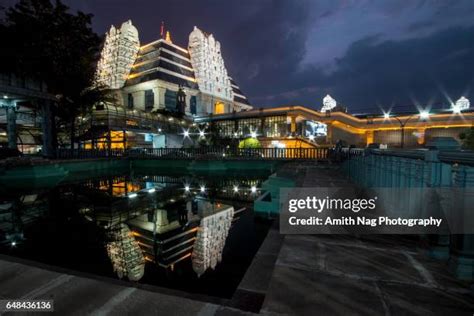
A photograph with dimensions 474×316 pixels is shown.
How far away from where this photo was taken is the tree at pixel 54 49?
18.3 metres

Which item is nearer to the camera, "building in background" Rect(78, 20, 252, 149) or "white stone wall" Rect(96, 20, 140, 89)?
"building in background" Rect(78, 20, 252, 149)

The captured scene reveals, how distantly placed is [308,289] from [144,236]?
5168 millimetres

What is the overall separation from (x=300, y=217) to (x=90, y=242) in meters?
5.22

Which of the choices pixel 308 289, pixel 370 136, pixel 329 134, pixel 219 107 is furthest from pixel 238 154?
pixel 219 107

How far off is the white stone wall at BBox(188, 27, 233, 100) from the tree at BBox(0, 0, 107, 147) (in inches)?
1725

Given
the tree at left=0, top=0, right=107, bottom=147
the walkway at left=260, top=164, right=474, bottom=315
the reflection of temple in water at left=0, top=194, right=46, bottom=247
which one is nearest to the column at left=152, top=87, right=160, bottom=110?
the tree at left=0, top=0, right=107, bottom=147

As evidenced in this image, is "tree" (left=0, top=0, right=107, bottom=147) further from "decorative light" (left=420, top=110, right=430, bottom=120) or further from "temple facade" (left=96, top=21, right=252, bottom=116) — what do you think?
"decorative light" (left=420, top=110, right=430, bottom=120)

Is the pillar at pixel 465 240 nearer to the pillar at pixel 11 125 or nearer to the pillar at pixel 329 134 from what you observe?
the pillar at pixel 11 125

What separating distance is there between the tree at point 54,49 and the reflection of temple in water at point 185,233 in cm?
1957

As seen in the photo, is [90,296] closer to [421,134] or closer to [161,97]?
[421,134]

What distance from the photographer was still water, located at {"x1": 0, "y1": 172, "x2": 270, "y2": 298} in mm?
4328

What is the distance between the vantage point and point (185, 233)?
631 cm

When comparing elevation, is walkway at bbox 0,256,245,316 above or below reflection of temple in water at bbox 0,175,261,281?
above

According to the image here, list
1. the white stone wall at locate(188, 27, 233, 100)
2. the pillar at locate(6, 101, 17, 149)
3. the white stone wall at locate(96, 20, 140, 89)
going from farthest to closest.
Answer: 1. the white stone wall at locate(188, 27, 233, 100)
2. the white stone wall at locate(96, 20, 140, 89)
3. the pillar at locate(6, 101, 17, 149)
